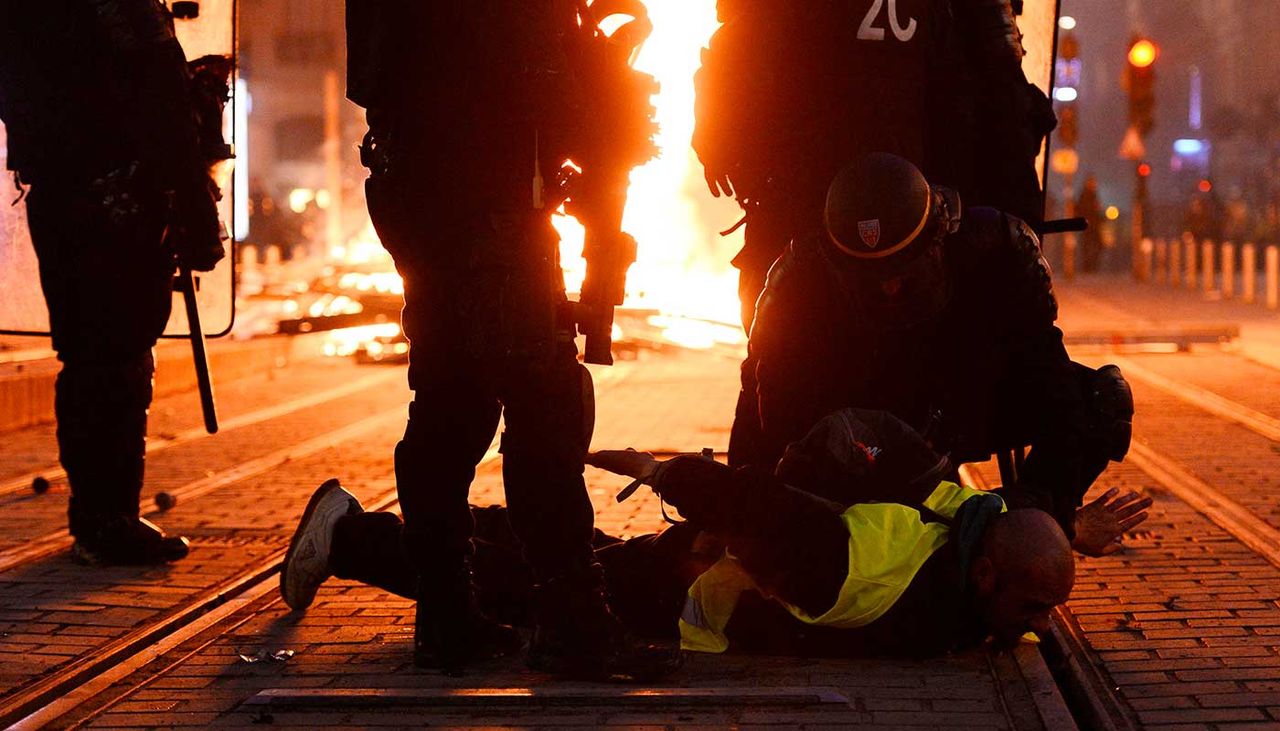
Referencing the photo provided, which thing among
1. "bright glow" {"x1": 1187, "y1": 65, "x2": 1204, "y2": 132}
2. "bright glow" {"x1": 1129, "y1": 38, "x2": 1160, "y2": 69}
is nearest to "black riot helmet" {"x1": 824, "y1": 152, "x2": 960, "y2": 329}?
"bright glow" {"x1": 1129, "y1": 38, "x2": 1160, "y2": 69}

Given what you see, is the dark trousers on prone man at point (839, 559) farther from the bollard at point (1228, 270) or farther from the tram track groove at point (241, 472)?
the bollard at point (1228, 270)

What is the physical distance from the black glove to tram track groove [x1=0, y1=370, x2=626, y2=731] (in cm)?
93

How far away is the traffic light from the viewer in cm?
3073

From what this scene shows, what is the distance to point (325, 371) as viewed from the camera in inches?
623

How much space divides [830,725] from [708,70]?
9.55ft

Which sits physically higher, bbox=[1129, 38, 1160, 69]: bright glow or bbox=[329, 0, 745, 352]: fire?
bbox=[1129, 38, 1160, 69]: bright glow

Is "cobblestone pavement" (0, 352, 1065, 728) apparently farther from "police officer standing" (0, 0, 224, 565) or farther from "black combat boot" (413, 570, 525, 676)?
"police officer standing" (0, 0, 224, 565)

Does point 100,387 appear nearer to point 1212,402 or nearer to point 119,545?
point 119,545

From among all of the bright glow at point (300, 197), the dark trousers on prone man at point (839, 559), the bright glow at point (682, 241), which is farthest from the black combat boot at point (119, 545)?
the bright glow at point (300, 197)

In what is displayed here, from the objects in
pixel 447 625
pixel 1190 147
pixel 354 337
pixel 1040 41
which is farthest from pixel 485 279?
pixel 1190 147

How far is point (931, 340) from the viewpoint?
499 cm

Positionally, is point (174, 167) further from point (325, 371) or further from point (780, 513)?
point (325, 371)

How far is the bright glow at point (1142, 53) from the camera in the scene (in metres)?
30.7

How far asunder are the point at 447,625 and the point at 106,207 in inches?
78.4
